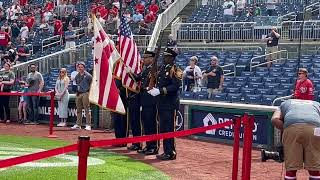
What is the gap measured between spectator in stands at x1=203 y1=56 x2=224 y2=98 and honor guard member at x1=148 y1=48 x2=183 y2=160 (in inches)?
223

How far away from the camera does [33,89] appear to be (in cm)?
2042

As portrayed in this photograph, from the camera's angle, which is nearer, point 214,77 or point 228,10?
point 214,77

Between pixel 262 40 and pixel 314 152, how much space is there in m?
16.6

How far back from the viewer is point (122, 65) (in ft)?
45.7

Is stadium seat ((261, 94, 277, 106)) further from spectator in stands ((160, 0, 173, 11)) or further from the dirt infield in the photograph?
spectator in stands ((160, 0, 173, 11))

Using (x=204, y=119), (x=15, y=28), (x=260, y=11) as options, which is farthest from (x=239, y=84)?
(x=15, y=28)

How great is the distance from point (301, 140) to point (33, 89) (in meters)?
13.0

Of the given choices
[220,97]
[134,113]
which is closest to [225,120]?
[134,113]

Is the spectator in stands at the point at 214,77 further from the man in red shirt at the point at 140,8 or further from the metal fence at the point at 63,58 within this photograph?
the man in red shirt at the point at 140,8

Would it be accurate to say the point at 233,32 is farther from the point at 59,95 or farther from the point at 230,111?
the point at 230,111

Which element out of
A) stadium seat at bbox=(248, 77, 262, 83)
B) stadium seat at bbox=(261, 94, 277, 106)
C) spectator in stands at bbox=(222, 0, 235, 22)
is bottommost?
stadium seat at bbox=(261, 94, 277, 106)

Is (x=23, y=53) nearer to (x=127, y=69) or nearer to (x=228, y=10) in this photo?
(x=228, y=10)

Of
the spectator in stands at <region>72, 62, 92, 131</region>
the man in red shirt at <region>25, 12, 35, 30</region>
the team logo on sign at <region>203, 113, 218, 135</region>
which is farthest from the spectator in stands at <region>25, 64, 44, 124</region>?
the man in red shirt at <region>25, 12, 35, 30</region>

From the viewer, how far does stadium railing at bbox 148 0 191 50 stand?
26641 millimetres
